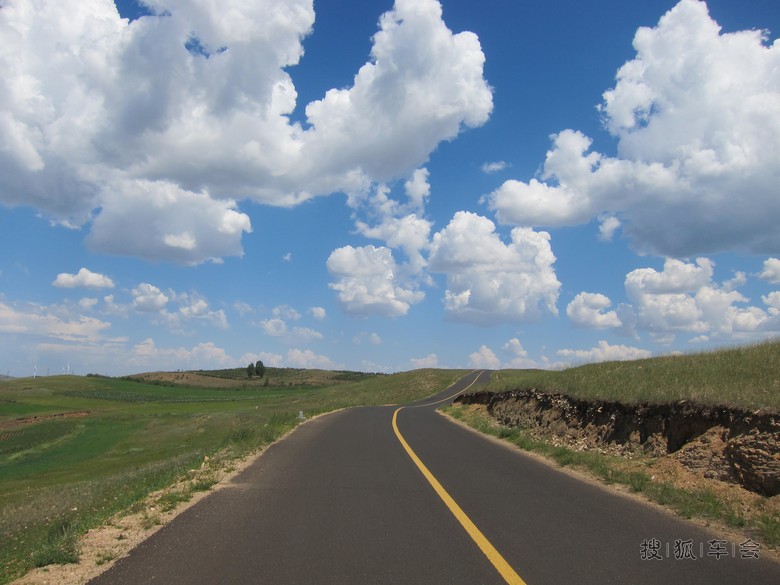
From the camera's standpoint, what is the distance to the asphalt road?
204 inches

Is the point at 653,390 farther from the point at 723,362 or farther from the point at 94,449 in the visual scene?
the point at 94,449

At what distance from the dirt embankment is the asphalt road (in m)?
1.93

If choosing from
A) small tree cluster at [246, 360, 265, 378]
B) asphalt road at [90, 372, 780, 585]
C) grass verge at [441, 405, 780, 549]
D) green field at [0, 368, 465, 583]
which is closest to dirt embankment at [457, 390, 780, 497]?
grass verge at [441, 405, 780, 549]

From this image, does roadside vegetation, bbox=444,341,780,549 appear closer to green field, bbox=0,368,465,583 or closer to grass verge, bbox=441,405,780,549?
grass verge, bbox=441,405,780,549

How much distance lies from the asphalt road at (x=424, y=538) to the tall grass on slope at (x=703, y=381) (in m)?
3.26

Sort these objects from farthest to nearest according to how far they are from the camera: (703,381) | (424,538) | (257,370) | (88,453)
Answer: (257,370) → (88,453) → (703,381) → (424,538)

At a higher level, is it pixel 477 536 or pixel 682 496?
pixel 477 536

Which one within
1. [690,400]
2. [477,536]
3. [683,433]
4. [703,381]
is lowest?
[477,536]

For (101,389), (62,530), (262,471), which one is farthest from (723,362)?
(101,389)

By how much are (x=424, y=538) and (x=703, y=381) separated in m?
8.97

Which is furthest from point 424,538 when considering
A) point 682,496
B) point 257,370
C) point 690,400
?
point 257,370

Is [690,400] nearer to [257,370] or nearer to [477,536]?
[477,536]

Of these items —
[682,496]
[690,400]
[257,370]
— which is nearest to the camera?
[682,496]

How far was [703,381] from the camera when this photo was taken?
12.3 meters
